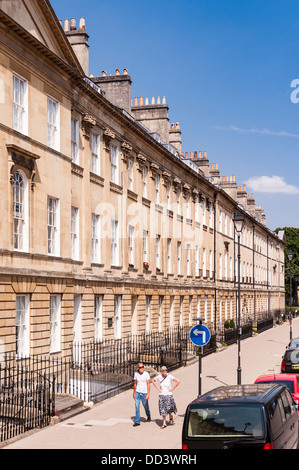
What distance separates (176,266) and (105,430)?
2649cm

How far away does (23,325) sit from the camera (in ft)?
69.5

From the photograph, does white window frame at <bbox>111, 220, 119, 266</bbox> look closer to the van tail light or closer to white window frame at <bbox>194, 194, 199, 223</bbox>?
white window frame at <bbox>194, 194, 199, 223</bbox>

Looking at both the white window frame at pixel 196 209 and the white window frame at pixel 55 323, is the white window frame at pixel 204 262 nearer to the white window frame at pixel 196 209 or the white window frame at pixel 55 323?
the white window frame at pixel 196 209

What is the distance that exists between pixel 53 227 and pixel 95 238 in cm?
480

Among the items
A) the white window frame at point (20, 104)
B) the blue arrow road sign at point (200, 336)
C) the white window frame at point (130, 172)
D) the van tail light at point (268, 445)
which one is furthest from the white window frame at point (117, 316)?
the van tail light at point (268, 445)

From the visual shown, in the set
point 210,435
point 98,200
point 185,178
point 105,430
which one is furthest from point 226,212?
point 210,435

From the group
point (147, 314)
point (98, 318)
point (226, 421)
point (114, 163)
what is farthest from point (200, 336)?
point (147, 314)

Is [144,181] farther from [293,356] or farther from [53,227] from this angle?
[293,356]

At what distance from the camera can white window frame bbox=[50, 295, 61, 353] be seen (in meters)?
23.4

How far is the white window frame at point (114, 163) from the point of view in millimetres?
30875

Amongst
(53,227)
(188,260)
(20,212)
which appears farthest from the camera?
(188,260)

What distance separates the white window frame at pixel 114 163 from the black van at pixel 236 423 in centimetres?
2035

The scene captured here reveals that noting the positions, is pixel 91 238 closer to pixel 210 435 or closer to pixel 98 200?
pixel 98 200

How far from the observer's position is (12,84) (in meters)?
20.8
